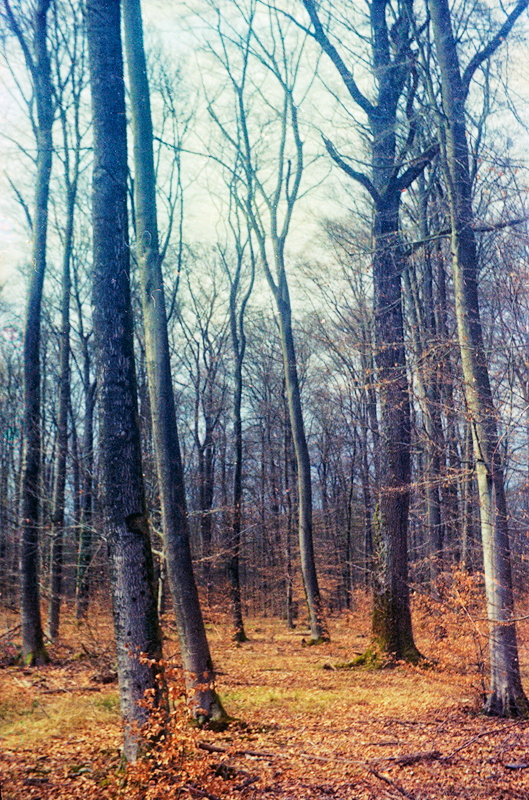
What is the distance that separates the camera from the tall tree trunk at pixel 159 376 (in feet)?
20.0

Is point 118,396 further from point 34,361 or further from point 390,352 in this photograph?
point 34,361

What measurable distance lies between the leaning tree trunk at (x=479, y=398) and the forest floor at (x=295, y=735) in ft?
1.22

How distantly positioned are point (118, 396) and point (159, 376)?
1.75 m

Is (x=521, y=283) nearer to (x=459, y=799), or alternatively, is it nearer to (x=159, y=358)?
(x=159, y=358)

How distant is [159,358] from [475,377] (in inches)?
153

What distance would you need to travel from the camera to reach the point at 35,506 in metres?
10.3

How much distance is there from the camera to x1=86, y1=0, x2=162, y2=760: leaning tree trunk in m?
4.47

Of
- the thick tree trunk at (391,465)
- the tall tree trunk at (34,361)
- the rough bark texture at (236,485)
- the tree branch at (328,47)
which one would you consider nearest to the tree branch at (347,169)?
the thick tree trunk at (391,465)

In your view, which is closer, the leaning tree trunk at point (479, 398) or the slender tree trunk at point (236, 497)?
the leaning tree trunk at point (479, 398)

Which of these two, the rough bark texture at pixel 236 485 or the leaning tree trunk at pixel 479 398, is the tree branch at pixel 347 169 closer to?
the leaning tree trunk at pixel 479 398

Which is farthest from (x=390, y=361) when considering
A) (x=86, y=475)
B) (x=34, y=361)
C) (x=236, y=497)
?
(x=86, y=475)

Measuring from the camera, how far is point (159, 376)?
6551mm

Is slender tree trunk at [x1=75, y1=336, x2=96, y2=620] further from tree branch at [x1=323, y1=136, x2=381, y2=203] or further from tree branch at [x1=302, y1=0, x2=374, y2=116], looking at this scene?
tree branch at [x1=302, y1=0, x2=374, y2=116]

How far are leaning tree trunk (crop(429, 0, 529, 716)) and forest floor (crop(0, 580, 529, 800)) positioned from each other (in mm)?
371
